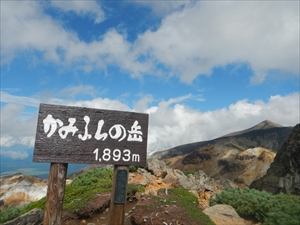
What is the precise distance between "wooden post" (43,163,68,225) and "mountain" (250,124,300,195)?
27399 millimetres

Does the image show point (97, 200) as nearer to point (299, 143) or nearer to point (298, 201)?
point (298, 201)

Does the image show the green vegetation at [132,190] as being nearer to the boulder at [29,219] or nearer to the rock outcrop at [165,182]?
the rock outcrop at [165,182]

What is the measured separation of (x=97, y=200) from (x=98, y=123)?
636 centimetres

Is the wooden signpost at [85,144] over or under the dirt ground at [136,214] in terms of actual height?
over

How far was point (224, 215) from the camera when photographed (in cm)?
980

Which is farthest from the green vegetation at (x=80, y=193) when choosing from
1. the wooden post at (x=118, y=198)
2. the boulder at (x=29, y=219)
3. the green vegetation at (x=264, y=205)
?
the green vegetation at (x=264, y=205)

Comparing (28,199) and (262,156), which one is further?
(262,156)

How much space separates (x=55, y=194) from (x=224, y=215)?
7083 mm

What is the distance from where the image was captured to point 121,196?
20.4 ft

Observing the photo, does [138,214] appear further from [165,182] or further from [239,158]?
[239,158]

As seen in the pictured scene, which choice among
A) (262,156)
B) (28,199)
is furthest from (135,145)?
(262,156)

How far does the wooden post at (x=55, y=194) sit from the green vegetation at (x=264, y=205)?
19.4ft

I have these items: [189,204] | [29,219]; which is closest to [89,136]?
[29,219]

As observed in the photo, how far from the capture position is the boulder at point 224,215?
940 cm
